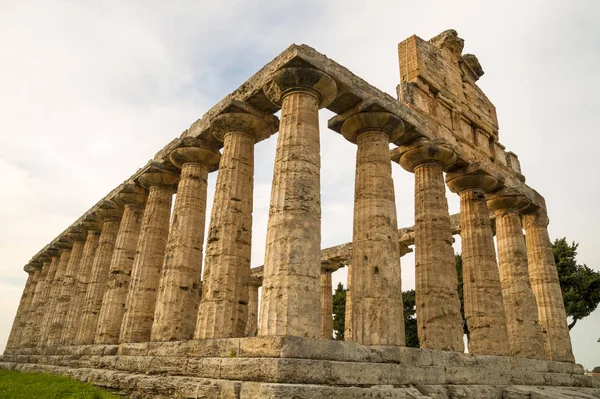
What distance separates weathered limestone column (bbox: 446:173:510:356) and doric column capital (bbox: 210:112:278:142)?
7.81m

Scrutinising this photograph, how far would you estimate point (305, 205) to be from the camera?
10.4 meters

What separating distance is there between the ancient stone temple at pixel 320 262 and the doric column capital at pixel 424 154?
66 mm

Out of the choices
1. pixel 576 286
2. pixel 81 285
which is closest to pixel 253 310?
pixel 81 285

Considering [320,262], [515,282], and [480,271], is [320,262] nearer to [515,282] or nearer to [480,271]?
[480,271]

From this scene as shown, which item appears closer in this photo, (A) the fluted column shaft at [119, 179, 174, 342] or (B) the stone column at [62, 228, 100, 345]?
(A) the fluted column shaft at [119, 179, 174, 342]

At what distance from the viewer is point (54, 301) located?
26.0 m

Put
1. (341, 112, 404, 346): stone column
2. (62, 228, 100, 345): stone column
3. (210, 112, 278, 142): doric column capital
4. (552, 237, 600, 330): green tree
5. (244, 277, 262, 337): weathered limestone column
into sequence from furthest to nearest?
(552, 237, 600, 330): green tree → (244, 277, 262, 337): weathered limestone column → (62, 228, 100, 345): stone column → (210, 112, 278, 142): doric column capital → (341, 112, 404, 346): stone column

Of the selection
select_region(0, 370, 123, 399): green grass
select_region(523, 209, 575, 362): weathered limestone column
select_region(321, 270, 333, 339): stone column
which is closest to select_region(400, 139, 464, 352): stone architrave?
select_region(523, 209, 575, 362): weathered limestone column

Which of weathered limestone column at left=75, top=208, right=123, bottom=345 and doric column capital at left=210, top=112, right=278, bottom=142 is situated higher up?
doric column capital at left=210, top=112, right=278, bottom=142

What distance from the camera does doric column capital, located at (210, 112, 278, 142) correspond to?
1370cm

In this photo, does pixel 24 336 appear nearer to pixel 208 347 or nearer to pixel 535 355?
pixel 208 347

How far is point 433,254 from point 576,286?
26086 millimetres

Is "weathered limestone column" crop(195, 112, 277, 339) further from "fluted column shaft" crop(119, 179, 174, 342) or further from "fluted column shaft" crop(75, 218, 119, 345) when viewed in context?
"fluted column shaft" crop(75, 218, 119, 345)

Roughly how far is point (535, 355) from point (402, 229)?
9.26 meters
